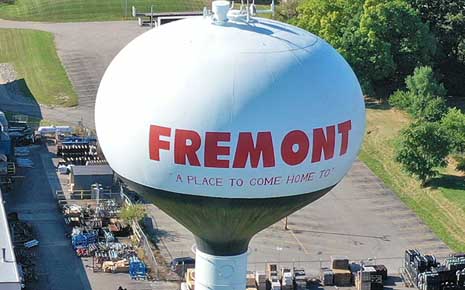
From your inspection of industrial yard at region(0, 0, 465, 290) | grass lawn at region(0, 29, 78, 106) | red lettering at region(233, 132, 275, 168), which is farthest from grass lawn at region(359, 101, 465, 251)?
red lettering at region(233, 132, 275, 168)

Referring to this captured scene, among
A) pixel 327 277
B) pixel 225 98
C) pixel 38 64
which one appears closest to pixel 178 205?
pixel 225 98

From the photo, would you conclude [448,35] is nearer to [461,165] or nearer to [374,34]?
[374,34]

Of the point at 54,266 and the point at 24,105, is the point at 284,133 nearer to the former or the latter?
the point at 54,266

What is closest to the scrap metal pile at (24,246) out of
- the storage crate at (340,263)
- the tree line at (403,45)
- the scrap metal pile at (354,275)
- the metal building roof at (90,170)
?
the metal building roof at (90,170)

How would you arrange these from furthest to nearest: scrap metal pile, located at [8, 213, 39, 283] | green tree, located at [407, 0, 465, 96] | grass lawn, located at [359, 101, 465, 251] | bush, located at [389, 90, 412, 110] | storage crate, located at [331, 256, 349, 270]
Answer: green tree, located at [407, 0, 465, 96] → bush, located at [389, 90, 412, 110] → grass lawn, located at [359, 101, 465, 251] → storage crate, located at [331, 256, 349, 270] → scrap metal pile, located at [8, 213, 39, 283]

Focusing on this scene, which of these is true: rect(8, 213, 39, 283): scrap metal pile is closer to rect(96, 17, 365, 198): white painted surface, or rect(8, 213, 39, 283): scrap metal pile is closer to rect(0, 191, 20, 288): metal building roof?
rect(0, 191, 20, 288): metal building roof

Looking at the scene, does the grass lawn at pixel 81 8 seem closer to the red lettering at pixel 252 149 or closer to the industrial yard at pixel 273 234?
the industrial yard at pixel 273 234

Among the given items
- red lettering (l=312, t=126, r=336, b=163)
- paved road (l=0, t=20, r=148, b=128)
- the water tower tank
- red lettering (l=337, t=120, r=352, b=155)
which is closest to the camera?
the water tower tank

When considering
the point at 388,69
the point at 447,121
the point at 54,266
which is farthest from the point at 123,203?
the point at 388,69
